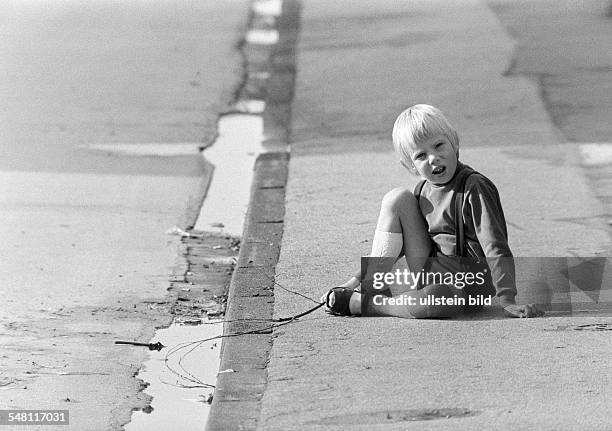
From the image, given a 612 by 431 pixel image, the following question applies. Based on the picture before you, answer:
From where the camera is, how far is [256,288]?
6195 millimetres

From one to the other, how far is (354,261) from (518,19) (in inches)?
333

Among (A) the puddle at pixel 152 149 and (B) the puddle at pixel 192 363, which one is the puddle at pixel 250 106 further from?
(B) the puddle at pixel 192 363

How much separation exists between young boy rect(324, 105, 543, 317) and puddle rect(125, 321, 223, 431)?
59cm

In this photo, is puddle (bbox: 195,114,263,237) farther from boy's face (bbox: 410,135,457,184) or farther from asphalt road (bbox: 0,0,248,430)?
boy's face (bbox: 410,135,457,184)

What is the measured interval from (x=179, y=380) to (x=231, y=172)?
386 cm

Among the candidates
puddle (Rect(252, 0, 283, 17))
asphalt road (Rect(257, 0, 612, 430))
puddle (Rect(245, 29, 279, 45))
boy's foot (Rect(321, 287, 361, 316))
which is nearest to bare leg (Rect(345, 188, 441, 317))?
boy's foot (Rect(321, 287, 361, 316))

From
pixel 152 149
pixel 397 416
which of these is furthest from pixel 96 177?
pixel 397 416

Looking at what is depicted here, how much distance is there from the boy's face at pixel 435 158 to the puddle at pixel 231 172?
7.43 feet

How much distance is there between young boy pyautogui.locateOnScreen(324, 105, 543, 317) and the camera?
542 centimetres

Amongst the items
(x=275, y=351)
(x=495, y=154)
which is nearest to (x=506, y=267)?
(x=275, y=351)

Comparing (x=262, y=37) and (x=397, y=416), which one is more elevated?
(x=262, y=37)

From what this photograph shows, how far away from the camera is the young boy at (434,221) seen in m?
5.42

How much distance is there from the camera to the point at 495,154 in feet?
29.5

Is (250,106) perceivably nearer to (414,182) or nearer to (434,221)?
(414,182)
